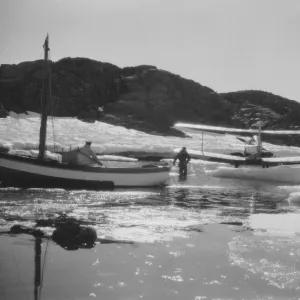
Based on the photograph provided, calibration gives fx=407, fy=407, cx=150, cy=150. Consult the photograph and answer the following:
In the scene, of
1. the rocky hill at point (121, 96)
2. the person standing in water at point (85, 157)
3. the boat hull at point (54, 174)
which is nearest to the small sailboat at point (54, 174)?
the boat hull at point (54, 174)

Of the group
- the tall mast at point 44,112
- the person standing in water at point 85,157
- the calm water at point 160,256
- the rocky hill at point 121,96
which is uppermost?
the rocky hill at point 121,96

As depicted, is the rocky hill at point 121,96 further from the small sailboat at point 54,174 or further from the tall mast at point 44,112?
the small sailboat at point 54,174

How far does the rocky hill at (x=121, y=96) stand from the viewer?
101m

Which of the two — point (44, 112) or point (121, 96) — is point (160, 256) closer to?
point (44, 112)

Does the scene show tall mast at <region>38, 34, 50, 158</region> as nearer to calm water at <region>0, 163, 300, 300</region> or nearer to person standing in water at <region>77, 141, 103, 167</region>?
person standing in water at <region>77, 141, 103, 167</region>

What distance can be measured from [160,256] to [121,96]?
346 feet

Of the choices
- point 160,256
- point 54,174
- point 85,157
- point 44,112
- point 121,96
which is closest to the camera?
point 160,256

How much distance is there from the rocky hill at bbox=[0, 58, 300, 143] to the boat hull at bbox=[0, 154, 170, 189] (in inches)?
2791

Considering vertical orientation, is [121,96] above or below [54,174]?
above

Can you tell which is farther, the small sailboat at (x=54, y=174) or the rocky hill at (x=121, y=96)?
the rocky hill at (x=121, y=96)

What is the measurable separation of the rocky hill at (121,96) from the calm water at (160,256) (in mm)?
80063

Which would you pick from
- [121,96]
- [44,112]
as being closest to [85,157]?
[44,112]

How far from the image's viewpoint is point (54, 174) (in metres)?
21.3

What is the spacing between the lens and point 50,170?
2114 cm
